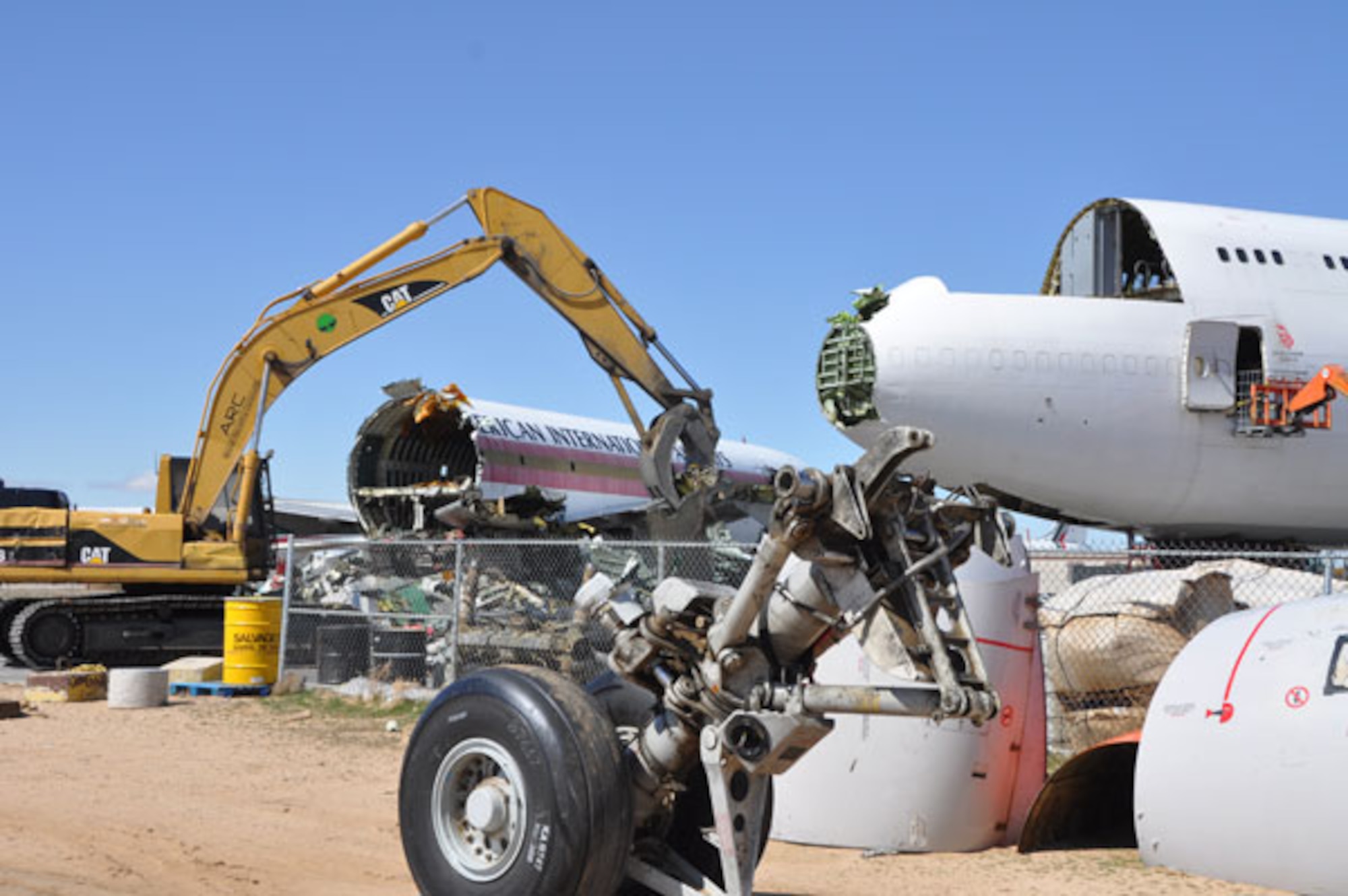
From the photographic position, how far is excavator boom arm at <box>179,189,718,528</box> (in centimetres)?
1980

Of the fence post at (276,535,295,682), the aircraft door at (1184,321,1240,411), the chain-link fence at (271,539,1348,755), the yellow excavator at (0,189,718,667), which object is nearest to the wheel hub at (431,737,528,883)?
the chain-link fence at (271,539,1348,755)

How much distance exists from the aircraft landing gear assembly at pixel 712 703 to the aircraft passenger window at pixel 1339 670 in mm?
2459

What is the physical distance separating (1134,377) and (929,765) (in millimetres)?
8674

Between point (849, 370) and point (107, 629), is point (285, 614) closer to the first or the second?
point (107, 629)

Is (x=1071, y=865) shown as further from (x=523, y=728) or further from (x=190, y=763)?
(x=190, y=763)

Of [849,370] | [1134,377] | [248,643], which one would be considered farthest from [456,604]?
[1134,377]

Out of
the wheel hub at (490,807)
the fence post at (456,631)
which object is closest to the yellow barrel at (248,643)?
the fence post at (456,631)

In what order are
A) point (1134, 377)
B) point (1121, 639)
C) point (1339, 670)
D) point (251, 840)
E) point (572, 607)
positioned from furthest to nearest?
point (572, 607) → point (1134, 377) → point (1121, 639) → point (251, 840) → point (1339, 670)

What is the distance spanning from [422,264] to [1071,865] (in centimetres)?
1433

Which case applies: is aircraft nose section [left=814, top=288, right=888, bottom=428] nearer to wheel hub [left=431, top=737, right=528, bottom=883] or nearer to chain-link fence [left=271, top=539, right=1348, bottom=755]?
chain-link fence [left=271, top=539, right=1348, bottom=755]

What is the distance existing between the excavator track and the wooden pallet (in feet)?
12.4

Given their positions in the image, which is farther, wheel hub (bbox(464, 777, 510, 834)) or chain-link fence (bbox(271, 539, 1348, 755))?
chain-link fence (bbox(271, 539, 1348, 755))

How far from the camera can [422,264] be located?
2006cm

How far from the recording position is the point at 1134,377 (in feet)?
51.2
